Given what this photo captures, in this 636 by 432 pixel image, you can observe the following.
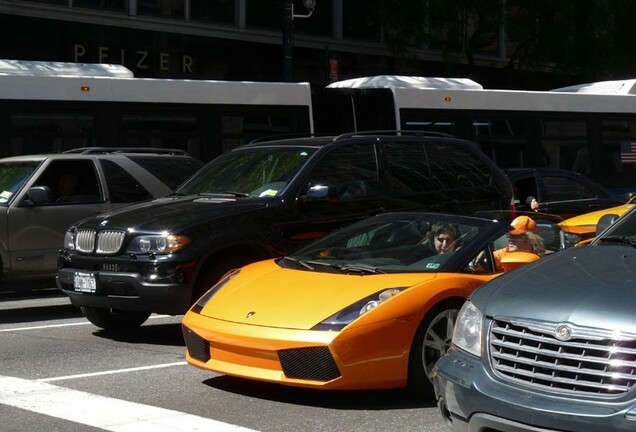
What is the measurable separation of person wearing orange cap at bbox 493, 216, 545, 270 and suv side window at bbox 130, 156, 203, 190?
593cm

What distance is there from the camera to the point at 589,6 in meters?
26.2

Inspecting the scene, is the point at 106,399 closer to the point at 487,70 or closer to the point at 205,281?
the point at 205,281

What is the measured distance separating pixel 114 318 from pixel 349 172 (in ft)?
8.88

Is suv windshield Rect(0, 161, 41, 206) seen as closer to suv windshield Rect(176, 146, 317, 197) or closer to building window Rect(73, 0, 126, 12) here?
suv windshield Rect(176, 146, 317, 197)

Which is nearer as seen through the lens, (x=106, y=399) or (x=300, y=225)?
(x=106, y=399)

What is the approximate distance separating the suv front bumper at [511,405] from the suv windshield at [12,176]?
830cm

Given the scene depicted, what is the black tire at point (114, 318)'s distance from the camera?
10.9m

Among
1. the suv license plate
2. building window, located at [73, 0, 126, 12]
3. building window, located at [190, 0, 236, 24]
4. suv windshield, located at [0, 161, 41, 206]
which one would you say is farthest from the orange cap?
building window, located at [190, 0, 236, 24]

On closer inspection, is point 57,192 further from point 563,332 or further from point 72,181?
point 563,332

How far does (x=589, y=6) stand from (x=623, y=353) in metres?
22.5

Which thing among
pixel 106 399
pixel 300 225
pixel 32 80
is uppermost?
pixel 32 80

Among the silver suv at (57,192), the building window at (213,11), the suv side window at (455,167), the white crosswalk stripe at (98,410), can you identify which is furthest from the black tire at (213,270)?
the building window at (213,11)

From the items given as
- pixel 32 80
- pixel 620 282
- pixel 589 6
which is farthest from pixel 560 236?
pixel 589 6

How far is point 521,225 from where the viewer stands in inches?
340
